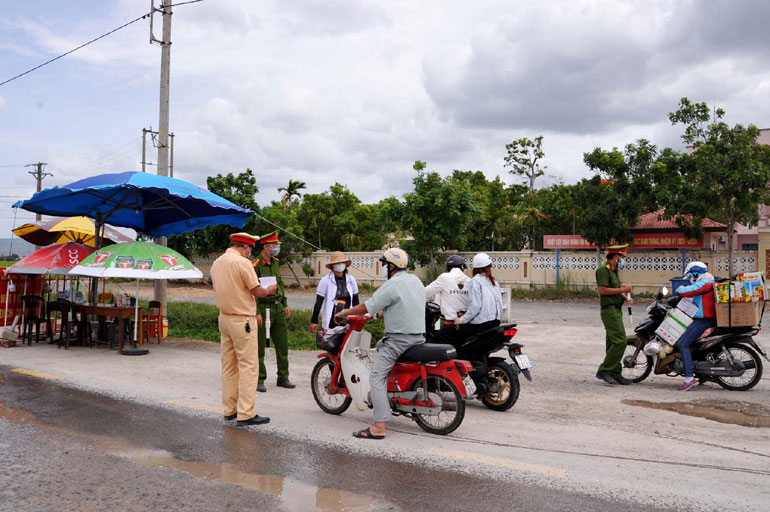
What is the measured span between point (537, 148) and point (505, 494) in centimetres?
4197

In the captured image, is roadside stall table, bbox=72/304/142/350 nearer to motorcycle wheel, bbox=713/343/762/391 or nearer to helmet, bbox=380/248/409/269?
helmet, bbox=380/248/409/269

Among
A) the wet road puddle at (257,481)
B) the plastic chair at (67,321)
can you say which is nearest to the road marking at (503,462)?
the wet road puddle at (257,481)

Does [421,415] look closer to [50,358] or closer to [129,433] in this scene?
[129,433]

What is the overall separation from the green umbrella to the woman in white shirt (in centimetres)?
530

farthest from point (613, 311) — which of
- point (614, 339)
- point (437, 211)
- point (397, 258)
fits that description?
point (437, 211)

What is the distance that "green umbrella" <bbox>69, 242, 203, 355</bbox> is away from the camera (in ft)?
32.8

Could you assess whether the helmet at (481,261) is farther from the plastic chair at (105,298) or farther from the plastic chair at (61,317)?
the plastic chair at (105,298)

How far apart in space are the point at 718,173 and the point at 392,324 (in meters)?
20.4

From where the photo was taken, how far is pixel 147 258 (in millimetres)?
10320

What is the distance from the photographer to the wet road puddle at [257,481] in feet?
13.4

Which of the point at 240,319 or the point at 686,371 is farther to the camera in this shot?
the point at 686,371

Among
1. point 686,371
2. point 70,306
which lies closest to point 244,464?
point 686,371

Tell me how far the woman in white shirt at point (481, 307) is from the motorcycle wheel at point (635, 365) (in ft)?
8.64

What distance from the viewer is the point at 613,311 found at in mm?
8250
